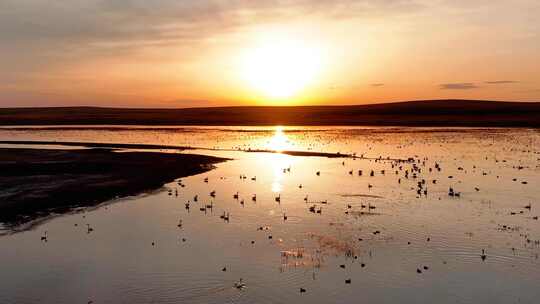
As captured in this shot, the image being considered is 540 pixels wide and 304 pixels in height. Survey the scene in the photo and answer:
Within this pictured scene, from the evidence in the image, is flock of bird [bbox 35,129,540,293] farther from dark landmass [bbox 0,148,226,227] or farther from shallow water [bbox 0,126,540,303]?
dark landmass [bbox 0,148,226,227]

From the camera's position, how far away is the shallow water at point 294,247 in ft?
46.9

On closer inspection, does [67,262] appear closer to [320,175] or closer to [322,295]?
[322,295]

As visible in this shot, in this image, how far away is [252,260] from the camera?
17.1 m

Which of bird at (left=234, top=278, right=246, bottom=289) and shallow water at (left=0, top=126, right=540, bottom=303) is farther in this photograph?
bird at (left=234, top=278, right=246, bottom=289)

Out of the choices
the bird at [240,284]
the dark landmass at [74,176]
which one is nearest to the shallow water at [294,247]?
the bird at [240,284]

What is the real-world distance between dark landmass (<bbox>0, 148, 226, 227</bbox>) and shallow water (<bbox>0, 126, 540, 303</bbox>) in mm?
2258

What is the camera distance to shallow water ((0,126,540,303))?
14.3 m

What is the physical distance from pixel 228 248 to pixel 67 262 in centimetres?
543

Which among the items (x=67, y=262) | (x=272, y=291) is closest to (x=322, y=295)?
(x=272, y=291)

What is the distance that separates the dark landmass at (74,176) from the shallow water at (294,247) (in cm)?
226

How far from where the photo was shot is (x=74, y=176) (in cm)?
3641

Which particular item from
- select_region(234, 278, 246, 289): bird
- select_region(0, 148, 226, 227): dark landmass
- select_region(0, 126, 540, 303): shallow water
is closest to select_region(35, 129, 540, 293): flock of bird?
select_region(234, 278, 246, 289): bird

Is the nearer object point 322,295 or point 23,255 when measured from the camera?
point 322,295

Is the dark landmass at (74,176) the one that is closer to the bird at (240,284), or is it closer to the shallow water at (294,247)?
the shallow water at (294,247)
